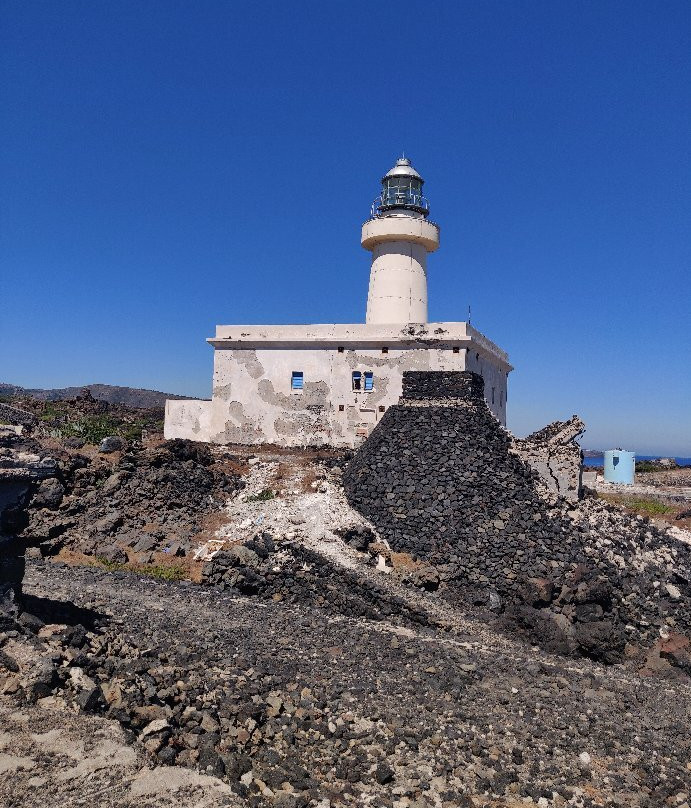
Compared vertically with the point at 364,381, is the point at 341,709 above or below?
below

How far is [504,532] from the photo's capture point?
53.8ft

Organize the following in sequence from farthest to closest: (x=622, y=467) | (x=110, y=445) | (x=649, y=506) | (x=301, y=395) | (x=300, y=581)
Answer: (x=622, y=467), (x=649, y=506), (x=301, y=395), (x=110, y=445), (x=300, y=581)

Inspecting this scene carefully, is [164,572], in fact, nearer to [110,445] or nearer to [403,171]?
[110,445]

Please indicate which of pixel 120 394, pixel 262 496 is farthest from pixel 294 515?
pixel 120 394

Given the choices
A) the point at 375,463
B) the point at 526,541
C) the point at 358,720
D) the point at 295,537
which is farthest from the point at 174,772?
the point at 375,463

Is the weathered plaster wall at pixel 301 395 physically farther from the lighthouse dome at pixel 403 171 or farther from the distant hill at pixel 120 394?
the distant hill at pixel 120 394

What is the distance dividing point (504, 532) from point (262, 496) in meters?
7.38

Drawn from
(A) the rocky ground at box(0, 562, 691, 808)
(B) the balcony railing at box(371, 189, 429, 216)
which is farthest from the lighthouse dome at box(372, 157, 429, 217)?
(A) the rocky ground at box(0, 562, 691, 808)

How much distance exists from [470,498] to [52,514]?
38.6 feet

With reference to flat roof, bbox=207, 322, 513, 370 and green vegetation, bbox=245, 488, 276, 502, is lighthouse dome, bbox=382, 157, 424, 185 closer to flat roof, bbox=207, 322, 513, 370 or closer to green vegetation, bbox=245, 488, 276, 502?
flat roof, bbox=207, 322, 513, 370

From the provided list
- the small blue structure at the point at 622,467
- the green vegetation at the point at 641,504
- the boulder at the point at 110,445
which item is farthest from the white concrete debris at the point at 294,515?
the small blue structure at the point at 622,467

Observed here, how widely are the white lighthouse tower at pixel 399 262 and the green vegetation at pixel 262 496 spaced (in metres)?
10.3

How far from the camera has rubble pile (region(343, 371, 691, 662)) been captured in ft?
47.2

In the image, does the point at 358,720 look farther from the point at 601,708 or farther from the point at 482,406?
the point at 482,406
